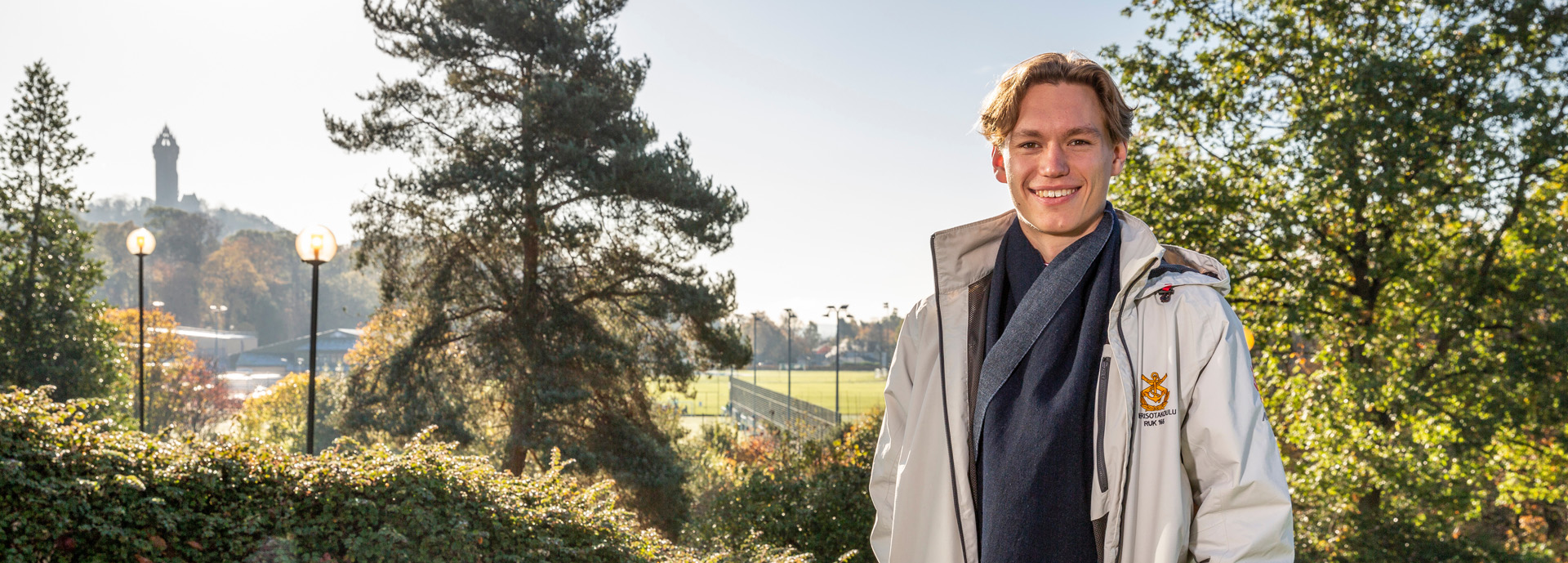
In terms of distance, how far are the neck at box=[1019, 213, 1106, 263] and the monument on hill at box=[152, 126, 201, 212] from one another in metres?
165

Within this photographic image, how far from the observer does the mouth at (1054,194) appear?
4.86ft

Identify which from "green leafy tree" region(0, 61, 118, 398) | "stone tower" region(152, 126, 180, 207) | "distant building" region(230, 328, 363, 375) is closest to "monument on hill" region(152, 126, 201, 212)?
"stone tower" region(152, 126, 180, 207)

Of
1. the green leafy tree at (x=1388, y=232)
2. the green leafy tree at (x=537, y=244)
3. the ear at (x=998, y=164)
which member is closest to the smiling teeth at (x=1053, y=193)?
the ear at (x=998, y=164)

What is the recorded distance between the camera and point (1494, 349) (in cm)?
895

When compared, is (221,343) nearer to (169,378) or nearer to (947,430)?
(169,378)

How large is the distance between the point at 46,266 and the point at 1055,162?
678 inches

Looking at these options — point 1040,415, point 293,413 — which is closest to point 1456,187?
point 1040,415

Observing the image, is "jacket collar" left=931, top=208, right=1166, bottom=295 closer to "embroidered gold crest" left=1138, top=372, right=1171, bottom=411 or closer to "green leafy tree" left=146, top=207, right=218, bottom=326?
"embroidered gold crest" left=1138, top=372, right=1171, bottom=411

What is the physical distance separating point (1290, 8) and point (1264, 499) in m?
11.6

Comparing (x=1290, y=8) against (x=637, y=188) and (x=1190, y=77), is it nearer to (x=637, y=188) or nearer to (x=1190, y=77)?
(x=1190, y=77)

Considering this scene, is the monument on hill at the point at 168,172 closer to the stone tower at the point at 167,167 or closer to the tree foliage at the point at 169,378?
the stone tower at the point at 167,167

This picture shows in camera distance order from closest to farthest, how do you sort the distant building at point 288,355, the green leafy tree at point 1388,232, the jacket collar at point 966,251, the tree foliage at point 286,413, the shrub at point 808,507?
the jacket collar at point 966,251
the shrub at point 808,507
the green leafy tree at point 1388,232
the tree foliage at point 286,413
the distant building at point 288,355

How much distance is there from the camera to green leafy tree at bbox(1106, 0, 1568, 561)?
29.1 ft

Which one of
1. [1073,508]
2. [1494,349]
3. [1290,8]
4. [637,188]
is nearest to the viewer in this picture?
[1073,508]
